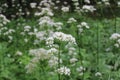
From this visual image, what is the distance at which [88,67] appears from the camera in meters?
5.43

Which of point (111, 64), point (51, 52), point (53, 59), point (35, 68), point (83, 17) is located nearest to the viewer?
point (51, 52)

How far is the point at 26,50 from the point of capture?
7000mm

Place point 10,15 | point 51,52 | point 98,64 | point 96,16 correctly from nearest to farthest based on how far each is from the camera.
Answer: point 51,52 → point 98,64 → point 96,16 → point 10,15

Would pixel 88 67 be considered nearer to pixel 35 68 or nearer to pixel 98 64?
pixel 98 64

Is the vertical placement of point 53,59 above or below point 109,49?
above

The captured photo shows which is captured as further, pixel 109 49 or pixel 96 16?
pixel 96 16

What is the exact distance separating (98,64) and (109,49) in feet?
2.38

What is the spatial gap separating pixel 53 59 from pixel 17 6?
712 centimetres

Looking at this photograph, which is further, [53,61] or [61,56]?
[61,56]

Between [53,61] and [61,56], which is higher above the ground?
[53,61]

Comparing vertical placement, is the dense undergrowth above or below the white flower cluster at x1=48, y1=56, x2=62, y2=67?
below

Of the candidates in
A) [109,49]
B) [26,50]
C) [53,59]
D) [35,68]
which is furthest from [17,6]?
[53,59]

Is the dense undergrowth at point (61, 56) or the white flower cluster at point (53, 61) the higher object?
the white flower cluster at point (53, 61)

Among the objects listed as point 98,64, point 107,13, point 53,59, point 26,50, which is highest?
point 53,59
